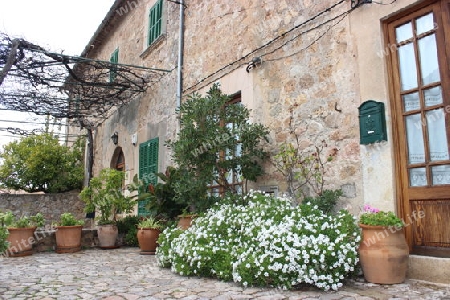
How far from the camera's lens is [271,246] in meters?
Result: 3.29

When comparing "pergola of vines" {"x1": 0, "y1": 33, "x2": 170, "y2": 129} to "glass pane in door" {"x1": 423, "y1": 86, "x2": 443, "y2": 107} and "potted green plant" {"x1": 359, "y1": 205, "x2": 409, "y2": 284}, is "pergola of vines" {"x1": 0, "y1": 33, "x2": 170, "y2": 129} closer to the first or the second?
"glass pane in door" {"x1": 423, "y1": 86, "x2": 443, "y2": 107}

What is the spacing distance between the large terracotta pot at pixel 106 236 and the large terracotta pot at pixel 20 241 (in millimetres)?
1132

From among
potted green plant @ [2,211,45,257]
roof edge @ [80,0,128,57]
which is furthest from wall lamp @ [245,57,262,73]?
roof edge @ [80,0,128,57]

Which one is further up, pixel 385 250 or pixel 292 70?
pixel 292 70

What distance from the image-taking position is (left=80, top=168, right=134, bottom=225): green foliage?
6641 mm

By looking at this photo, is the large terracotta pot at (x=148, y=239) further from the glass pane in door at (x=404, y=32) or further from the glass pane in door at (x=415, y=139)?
the glass pane in door at (x=404, y=32)

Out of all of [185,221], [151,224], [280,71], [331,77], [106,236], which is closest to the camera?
[331,77]

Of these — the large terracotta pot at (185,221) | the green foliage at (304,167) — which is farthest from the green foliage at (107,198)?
the green foliage at (304,167)

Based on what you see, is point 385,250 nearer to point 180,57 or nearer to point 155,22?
point 180,57

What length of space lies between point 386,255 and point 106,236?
497 centimetres

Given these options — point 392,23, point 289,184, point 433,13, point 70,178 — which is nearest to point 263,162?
point 289,184

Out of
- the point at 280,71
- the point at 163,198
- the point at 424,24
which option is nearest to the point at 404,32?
the point at 424,24

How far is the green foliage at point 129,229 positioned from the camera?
6898 mm

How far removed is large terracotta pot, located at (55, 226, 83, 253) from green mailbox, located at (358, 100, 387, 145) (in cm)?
491
